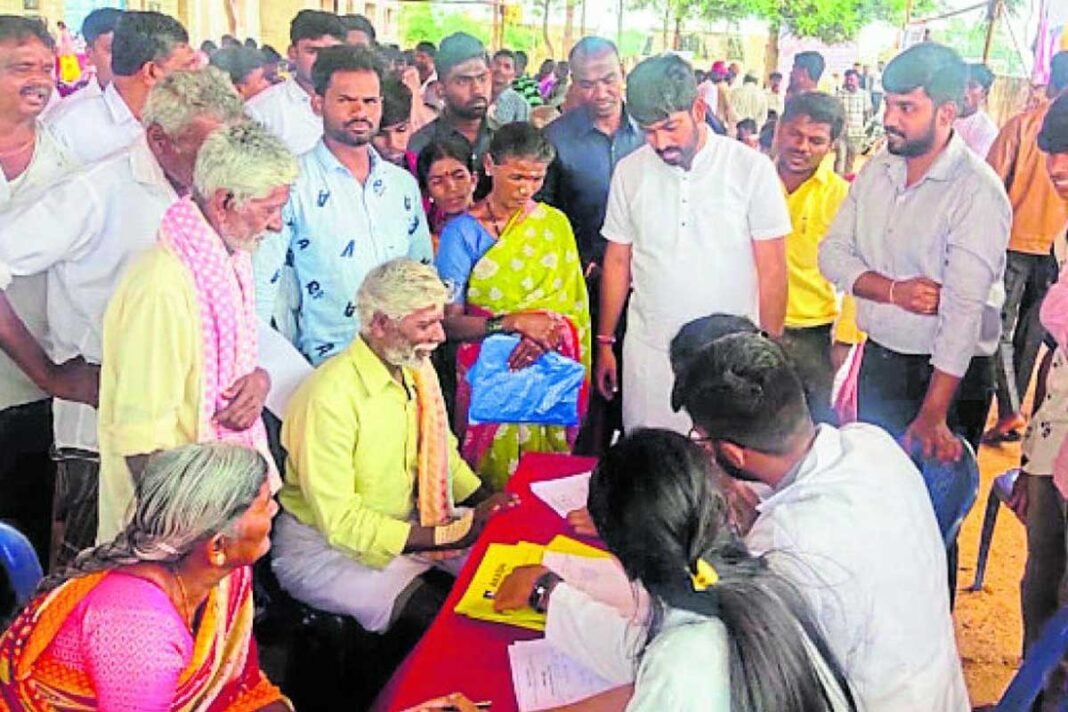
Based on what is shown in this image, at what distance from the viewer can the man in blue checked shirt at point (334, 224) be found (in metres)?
2.58

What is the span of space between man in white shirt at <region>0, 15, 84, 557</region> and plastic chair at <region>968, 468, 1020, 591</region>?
236 cm

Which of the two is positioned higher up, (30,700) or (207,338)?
(207,338)

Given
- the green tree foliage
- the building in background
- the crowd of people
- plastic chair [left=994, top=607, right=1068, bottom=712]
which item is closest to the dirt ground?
the crowd of people

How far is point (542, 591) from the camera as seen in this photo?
1700 millimetres

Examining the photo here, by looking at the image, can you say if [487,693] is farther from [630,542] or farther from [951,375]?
[951,375]

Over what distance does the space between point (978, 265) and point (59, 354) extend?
197 centimetres

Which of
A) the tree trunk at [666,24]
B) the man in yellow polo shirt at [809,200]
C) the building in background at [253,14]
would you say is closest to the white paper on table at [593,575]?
the man in yellow polo shirt at [809,200]

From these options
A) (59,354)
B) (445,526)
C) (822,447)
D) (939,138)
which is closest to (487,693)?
(822,447)

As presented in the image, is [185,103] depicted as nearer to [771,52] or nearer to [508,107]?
[508,107]

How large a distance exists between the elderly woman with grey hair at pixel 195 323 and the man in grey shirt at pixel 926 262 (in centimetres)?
137

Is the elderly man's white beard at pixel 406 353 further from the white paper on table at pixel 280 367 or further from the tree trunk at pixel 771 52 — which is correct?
the tree trunk at pixel 771 52

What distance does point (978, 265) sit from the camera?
2344mm

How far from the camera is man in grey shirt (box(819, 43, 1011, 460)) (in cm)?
235

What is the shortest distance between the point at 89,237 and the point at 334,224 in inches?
24.0
